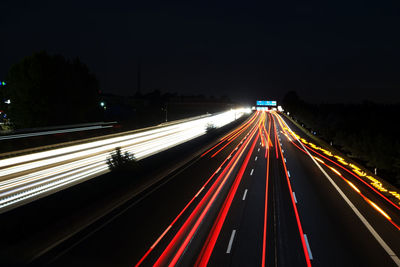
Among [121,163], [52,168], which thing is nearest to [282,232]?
[121,163]

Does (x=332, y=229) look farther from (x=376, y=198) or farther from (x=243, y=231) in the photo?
(x=376, y=198)

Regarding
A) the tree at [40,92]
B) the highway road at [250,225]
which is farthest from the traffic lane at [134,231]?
the tree at [40,92]

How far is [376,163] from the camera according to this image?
27594 millimetres

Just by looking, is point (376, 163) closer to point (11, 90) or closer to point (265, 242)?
point (265, 242)

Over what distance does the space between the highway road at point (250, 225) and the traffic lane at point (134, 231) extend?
4 centimetres

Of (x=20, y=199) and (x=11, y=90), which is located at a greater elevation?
(x=11, y=90)

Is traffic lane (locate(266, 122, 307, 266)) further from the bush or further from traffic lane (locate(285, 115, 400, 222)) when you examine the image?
the bush

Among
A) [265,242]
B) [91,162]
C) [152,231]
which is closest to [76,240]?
[152,231]

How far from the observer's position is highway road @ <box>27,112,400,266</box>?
11.2 m

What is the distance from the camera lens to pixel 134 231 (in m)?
13.4

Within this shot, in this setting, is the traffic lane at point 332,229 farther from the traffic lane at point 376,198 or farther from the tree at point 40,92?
the tree at point 40,92

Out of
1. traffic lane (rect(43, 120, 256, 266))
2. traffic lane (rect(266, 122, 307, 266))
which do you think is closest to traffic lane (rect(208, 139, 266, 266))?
traffic lane (rect(266, 122, 307, 266))

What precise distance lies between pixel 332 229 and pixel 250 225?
3.85 meters

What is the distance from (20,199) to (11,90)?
3891 centimetres
